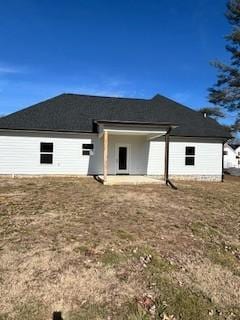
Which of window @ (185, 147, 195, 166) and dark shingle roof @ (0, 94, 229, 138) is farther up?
dark shingle roof @ (0, 94, 229, 138)

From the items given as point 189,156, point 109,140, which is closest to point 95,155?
point 109,140

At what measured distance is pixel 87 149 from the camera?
17984 mm

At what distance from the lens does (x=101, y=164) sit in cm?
1825

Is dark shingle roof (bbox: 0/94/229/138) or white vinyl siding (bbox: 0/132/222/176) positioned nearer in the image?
white vinyl siding (bbox: 0/132/222/176)

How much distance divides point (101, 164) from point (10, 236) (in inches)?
451

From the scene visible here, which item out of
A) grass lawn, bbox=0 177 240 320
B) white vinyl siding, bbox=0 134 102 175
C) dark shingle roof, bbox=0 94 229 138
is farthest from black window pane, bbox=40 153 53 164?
grass lawn, bbox=0 177 240 320

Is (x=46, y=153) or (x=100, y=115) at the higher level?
(x=100, y=115)

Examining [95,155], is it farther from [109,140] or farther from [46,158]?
[46,158]

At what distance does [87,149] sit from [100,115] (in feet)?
9.25

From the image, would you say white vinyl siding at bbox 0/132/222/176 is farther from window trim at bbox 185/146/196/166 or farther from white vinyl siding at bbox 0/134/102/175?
window trim at bbox 185/146/196/166

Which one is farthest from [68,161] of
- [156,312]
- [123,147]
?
[156,312]

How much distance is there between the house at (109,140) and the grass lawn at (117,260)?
643cm

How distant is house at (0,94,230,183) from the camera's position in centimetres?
1706

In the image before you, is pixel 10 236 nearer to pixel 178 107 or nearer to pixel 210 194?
pixel 210 194
